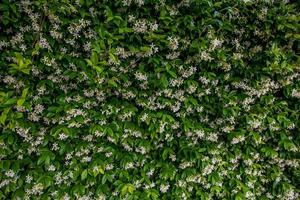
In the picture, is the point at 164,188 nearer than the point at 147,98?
No

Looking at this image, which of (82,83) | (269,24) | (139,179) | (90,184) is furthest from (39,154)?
(269,24)

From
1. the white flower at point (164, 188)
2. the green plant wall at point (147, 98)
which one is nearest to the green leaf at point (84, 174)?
the green plant wall at point (147, 98)

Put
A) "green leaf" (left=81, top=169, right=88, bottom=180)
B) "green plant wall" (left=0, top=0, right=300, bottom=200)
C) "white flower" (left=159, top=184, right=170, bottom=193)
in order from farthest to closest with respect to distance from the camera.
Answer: "white flower" (left=159, top=184, right=170, bottom=193), "green leaf" (left=81, top=169, right=88, bottom=180), "green plant wall" (left=0, top=0, right=300, bottom=200)

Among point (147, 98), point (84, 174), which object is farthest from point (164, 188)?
point (147, 98)

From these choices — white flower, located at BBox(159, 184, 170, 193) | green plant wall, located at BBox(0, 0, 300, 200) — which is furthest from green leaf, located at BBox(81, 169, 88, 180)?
white flower, located at BBox(159, 184, 170, 193)

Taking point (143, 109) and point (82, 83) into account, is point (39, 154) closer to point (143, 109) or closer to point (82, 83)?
point (82, 83)

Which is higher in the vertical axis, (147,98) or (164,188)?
(147,98)

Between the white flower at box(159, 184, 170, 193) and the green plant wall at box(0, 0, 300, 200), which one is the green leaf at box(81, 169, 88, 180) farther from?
the white flower at box(159, 184, 170, 193)

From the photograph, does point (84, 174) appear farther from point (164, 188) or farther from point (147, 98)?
point (147, 98)
